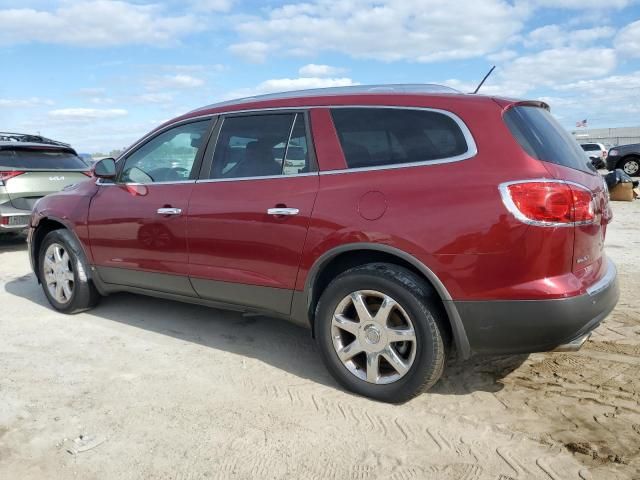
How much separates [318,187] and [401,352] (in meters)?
1.08

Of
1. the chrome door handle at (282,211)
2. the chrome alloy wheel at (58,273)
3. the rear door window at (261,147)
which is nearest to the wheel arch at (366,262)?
the chrome door handle at (282,211)

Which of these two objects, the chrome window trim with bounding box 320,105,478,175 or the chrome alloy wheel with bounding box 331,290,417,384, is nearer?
the chrome window trim with bounding box 320,105,478,175

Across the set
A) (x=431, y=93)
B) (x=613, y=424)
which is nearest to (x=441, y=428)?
(x=613, y=424)

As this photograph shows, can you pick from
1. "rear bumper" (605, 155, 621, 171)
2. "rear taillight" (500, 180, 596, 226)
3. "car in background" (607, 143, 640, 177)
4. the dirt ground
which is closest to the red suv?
"rear taillight" (500, 180, 596, 226)

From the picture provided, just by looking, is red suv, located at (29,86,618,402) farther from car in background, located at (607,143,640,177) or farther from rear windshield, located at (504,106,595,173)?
car in background, located at (607,143,640,177)

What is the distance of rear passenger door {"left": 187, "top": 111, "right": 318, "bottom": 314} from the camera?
11.2ft

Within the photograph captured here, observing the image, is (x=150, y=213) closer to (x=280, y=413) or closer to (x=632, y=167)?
(x=280, y=413)

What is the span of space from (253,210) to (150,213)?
3.51 ft

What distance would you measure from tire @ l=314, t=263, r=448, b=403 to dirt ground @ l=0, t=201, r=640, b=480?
6.2 inches

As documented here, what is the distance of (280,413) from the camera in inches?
122

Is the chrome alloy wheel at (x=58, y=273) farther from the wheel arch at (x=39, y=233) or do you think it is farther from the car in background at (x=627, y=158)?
the car in background at (x=627, y=158)

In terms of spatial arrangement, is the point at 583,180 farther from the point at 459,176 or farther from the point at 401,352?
the point at 401,352

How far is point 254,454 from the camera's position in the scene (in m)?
2.70

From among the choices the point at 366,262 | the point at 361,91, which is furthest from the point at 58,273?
the point at 361,91
